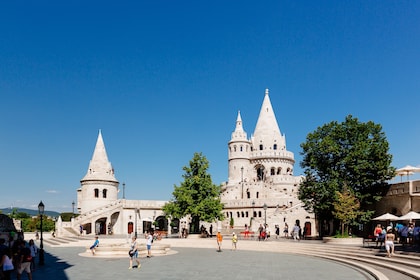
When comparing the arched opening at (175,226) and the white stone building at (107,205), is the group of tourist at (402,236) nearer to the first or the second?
the white stone building at (107,205)

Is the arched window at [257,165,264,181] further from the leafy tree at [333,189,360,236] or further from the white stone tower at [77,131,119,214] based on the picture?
the leafy tree at [333,189,360,236]

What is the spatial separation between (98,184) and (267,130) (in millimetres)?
36465

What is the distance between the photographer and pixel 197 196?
44.2 meters

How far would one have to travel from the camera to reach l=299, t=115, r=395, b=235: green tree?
112 feet

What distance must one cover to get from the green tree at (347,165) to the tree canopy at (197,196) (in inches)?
374

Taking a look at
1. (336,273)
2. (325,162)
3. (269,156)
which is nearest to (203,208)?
(325,162)

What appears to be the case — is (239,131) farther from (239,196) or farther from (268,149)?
(239,196)

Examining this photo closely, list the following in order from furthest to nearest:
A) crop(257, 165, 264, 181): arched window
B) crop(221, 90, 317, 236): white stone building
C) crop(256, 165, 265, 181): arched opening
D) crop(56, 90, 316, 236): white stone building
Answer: crop(257, 165, 264, 181): arched window < crop(256, 165, 265, 181): arched opening < crop(221, 90, 317, 236): white stone building < crop(56, 90, 316, 236): white stone building

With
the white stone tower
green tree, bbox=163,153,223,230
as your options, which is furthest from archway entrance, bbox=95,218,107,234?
green tree, bbox=163,153,223,230

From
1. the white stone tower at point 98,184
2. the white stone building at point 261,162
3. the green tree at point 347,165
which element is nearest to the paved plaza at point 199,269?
the green tree at point 347,165

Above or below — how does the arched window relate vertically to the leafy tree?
above

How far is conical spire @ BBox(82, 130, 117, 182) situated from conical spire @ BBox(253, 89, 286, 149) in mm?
32415

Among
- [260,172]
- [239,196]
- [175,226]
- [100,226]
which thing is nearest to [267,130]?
[260,172]

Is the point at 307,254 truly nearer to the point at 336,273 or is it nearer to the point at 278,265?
the point at 278,265
